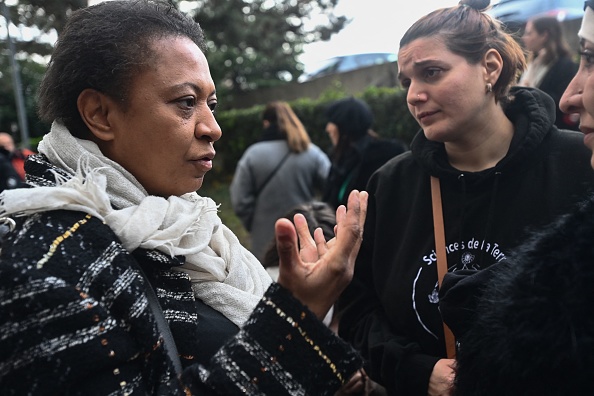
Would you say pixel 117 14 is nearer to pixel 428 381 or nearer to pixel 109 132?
pixel 109 132

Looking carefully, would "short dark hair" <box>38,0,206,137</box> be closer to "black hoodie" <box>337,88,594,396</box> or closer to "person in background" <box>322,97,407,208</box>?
"black hoodie" <box>337,88,594,396</box>

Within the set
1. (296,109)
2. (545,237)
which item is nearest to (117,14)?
(545,237)

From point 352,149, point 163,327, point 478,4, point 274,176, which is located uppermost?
point 478,4

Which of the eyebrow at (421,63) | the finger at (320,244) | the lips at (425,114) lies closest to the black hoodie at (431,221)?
the lips at (425,114)

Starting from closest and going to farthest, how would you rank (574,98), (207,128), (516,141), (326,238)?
(207,128)
(574,98)
(516,141)
(326,238)

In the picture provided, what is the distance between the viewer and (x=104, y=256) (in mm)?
1319

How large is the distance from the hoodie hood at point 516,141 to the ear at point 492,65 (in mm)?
125

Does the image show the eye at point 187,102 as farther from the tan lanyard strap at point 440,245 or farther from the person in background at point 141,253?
the tan lanyard strap at point 440,245

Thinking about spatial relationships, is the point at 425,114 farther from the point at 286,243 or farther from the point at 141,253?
the point at 141,253

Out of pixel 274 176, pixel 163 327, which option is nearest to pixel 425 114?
pixel 163 327

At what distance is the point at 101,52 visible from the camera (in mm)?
1509

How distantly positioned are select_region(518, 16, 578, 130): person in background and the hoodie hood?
1.95 meters

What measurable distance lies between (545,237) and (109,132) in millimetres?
1129

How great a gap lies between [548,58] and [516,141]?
2.38m
